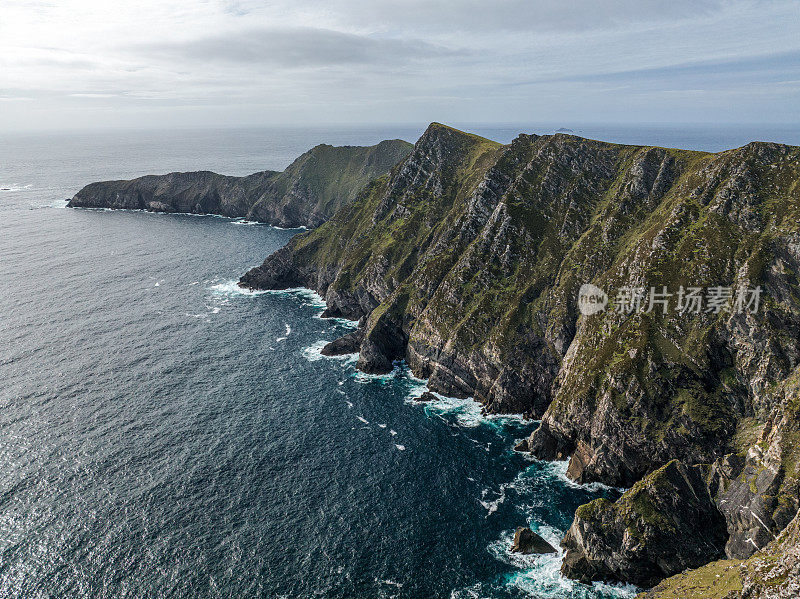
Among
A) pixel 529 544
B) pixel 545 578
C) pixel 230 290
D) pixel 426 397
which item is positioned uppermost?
pixel 230 290

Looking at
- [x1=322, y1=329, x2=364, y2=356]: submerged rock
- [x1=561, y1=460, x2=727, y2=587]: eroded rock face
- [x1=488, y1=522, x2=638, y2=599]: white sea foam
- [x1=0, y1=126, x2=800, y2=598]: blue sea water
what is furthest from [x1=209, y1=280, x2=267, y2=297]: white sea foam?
[x1=561, y1=460, x2=727, y2=587]: eroded rock face

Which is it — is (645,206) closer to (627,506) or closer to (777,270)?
(777,270)

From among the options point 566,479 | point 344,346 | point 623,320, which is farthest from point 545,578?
point 344,346

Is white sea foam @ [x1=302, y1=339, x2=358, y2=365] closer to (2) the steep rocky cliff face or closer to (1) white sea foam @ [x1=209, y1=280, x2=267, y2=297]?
(2) the steep rocky cliff face

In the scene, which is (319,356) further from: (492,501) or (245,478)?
(492,501)

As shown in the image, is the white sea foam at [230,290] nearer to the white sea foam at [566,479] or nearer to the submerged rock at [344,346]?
the submerged rock at [344,346]

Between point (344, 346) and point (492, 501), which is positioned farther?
point (344, 346)

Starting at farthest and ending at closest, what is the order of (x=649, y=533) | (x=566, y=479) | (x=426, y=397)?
(x=426, y=397) < (x=566, y=479) < (x=649, y=533)

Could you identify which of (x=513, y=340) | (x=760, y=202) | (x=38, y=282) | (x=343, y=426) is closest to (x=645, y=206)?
(x=760, y=202)
